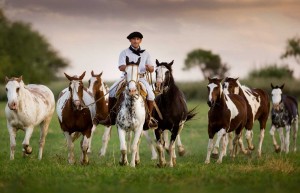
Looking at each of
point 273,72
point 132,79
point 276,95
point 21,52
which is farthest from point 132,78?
point 21,52

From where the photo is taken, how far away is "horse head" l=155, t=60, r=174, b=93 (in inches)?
603

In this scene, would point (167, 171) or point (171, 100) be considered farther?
point (171, 100)

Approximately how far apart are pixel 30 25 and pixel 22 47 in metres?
7.81

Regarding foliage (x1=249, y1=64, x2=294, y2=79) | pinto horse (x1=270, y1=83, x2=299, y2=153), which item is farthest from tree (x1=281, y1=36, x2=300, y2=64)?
pinto horse (x1=270, y1=83, x2=299, y2=153)

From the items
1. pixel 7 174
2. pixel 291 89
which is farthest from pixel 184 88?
pixel 7 174

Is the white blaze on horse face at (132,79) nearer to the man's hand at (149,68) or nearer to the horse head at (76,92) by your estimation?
the man's hand at (149,68)

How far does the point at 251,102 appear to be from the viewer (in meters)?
20.7

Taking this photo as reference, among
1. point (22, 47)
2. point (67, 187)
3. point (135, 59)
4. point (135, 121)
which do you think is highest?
point (22, 47)

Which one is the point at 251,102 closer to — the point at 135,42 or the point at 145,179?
the point at 135,42

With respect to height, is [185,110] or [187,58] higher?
[187,58]

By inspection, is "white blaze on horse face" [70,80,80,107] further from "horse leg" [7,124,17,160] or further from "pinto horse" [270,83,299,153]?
"pinto horse" [270,83,299,153]

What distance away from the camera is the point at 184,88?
238 feet

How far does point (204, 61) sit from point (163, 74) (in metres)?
121

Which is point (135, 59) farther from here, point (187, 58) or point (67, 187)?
point (187, 58)
